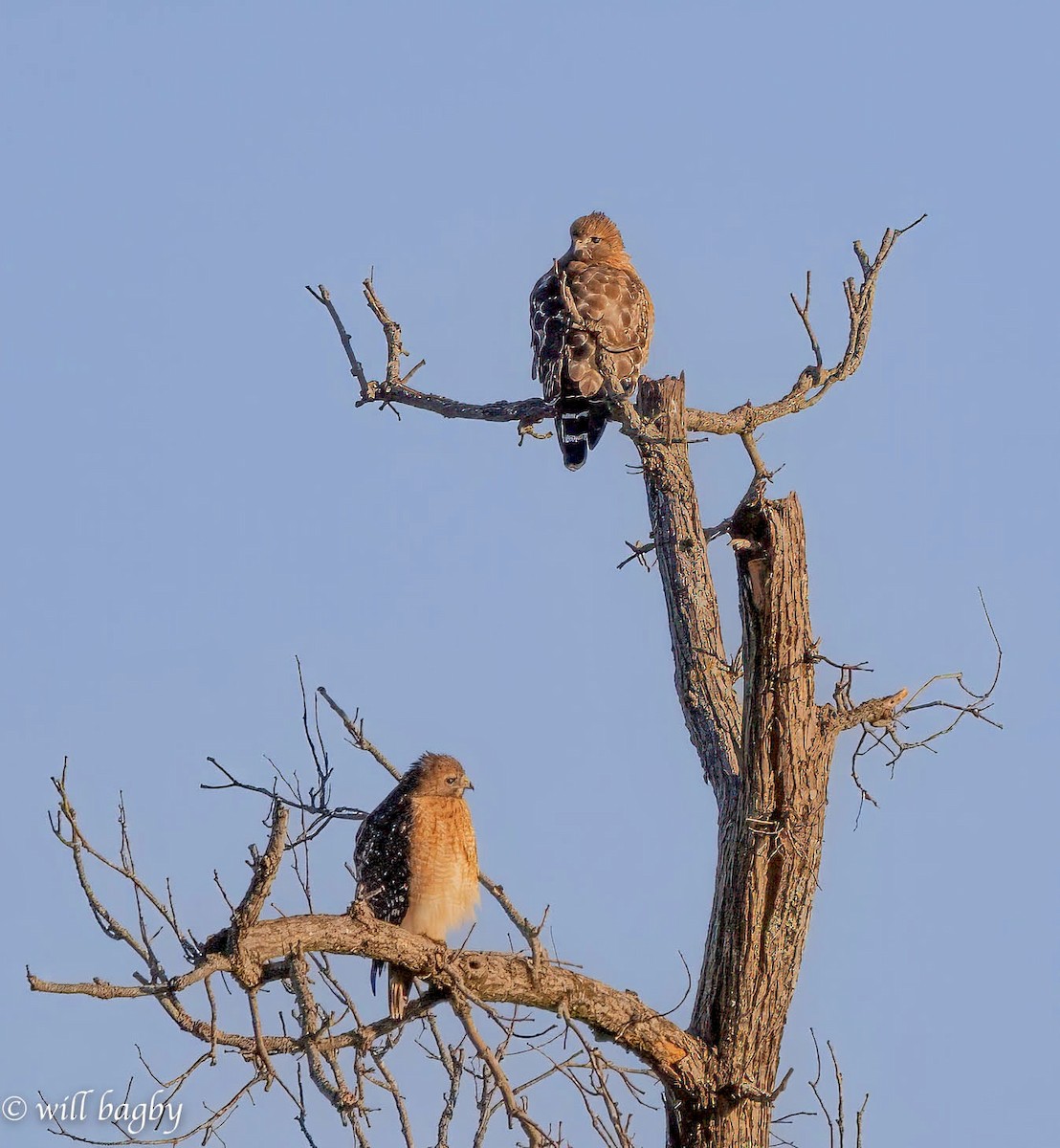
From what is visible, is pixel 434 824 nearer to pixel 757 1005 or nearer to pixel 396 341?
pixel 757 1005

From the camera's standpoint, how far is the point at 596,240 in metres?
8.90

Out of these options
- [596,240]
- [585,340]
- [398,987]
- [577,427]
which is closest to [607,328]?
[585,340]

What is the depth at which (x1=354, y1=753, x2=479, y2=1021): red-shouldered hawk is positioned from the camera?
6.20m

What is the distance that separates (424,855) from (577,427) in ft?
7.10

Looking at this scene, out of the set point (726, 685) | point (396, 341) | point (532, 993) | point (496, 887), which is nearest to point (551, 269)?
point (396, 341)

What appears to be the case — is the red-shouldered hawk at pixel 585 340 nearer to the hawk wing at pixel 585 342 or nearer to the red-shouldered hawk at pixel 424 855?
the hawk wing at pixel 585 342

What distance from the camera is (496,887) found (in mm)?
5703

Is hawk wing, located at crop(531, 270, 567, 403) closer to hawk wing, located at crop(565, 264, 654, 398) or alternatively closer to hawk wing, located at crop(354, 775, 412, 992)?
hawk wing, located at crop(565, 264, 654, 398)

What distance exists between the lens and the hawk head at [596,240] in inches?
344

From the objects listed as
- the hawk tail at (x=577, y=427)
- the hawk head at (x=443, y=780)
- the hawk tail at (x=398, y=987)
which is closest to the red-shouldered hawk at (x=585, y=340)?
the hawk tail at (x=577, y=427)

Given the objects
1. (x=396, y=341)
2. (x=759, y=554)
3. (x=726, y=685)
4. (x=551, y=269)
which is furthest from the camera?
(x=551, y=269)

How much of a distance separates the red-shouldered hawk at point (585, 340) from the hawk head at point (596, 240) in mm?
47

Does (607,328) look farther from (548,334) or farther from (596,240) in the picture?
(596,240)

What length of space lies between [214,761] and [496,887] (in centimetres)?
109
